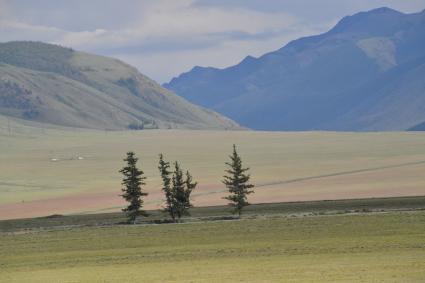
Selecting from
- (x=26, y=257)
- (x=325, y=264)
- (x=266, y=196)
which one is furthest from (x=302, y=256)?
(x=266, y=196)

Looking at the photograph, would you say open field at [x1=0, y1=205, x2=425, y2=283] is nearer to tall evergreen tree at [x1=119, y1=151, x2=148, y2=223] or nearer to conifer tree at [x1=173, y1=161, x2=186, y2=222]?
tall evergreen tree at [x1=119, y1=151, x2=148, y2=223]

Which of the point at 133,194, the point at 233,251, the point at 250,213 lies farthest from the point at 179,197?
the point at 233,251

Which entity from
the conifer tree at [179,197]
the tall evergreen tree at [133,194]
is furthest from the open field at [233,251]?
the conifer tree at [179,197]

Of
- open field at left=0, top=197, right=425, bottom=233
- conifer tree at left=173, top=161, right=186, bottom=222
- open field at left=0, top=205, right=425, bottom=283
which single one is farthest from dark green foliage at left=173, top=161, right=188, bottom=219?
open field at left=0, top=205, right=425, bottom=283

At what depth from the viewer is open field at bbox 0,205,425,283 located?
126 feet

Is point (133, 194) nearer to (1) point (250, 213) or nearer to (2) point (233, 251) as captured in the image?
(1) point (250, 213)

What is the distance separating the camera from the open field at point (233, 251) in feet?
126

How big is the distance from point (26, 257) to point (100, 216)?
34.1 meters

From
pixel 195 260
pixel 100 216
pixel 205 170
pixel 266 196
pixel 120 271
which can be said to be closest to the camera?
pixel 120 271

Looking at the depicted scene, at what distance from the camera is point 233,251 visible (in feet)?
161

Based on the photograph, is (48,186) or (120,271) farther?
(48,186)

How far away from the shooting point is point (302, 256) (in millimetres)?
44500

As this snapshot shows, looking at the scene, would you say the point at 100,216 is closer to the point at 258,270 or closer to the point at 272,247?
the point at 272,247

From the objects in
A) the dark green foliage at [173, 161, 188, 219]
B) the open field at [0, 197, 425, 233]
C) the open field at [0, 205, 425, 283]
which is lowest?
the open field at [0, 205, 425, 283]
